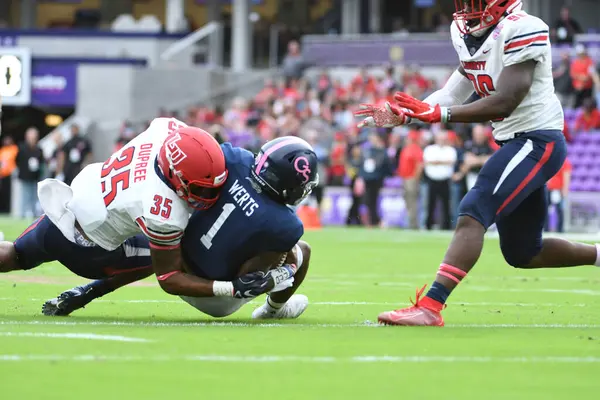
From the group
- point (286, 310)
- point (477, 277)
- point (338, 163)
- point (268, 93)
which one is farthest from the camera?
point (268, 93)

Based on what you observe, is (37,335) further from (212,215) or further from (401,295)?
(401,295)

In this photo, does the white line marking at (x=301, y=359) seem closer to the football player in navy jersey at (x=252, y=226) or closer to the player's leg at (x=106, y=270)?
the football player in navy jersey at (x=252, y=226)

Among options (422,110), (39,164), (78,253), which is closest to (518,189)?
(422,110)

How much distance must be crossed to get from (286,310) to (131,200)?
1230 mm

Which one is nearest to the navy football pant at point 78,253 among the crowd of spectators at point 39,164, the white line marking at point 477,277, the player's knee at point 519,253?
the player's knee at point 519,253

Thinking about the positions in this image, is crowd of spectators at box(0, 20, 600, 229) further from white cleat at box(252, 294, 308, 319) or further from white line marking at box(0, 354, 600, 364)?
white line marking at box(0, 354, 600, 364)

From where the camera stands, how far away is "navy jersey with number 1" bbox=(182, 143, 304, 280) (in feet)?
20.6

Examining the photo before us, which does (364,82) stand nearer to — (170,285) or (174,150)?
(170,285)

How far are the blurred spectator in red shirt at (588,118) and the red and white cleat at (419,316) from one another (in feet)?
54.5

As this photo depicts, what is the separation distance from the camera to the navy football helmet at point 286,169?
613 centimetres

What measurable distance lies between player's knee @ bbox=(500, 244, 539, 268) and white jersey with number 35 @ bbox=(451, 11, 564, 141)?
66cm

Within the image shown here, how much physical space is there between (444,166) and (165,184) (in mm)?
14568

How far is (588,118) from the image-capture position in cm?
2250

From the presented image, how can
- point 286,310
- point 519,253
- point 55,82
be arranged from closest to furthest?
1. point 286,310
2. point 519,253
3. point 55,82
